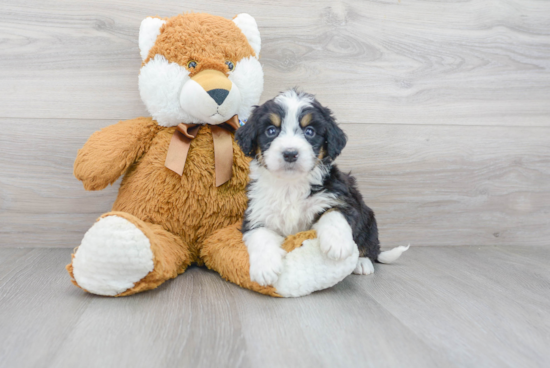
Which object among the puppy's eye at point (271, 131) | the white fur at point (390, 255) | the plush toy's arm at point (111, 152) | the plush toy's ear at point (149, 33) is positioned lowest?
the white fur at point (390, 255)

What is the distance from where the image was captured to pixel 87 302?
1297 millimetres

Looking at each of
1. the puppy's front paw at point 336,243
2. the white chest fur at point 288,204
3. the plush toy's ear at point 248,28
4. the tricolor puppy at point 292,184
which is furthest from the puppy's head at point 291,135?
the plush toy's ear at point 248,28

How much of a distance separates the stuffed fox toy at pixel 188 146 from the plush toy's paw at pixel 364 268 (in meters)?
0.42

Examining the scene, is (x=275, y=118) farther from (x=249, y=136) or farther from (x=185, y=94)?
(x=185, y=94)

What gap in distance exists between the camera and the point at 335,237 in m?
1.32

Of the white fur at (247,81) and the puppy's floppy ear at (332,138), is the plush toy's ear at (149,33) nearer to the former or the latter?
the white fur at (247,81)

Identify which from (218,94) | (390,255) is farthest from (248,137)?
(390,255)

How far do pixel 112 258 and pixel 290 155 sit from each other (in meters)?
0.63

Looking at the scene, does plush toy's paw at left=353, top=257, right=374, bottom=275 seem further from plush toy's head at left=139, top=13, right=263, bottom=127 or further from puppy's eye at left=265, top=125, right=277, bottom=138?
plush toy's head at left=139, top=13, right=263, bottom=127

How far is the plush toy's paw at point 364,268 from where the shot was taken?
5.55 ft

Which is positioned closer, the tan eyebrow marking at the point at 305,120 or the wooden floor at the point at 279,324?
the wooden floor at the point at 279,324

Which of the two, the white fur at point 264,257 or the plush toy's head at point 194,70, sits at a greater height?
the plush toy's head at point 194,70

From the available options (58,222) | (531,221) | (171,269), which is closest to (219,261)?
(171,269)

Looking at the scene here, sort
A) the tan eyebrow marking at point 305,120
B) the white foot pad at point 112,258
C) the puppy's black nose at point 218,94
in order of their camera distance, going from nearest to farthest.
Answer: the white foot pad at point 112,258 → the tan eyebrow marking at point 305,120 → the puppy's black nose at point 218,94
